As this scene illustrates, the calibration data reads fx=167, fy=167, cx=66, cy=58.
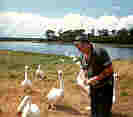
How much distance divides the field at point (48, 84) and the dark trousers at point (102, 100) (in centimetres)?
14

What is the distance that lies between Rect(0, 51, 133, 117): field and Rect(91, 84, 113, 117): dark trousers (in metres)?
0.14

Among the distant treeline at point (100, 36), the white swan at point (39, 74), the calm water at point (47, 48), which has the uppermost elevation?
the distant treeline at point (100, 36)

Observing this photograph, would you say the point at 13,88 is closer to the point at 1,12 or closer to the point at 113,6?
the point at 1,12

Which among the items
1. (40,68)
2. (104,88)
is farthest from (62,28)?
(104,88)

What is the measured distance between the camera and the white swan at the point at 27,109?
50.5 inches

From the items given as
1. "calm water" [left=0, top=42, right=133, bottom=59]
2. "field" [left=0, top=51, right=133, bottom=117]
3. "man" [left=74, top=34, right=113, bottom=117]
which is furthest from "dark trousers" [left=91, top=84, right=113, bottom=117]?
"calm water" [left=0, top=42, right=133, bottom=59]

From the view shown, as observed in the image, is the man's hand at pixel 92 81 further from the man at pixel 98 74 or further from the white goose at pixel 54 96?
the white goose at pixel 54 96

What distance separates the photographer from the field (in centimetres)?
139

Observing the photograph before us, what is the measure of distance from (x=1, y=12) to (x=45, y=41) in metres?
0.48

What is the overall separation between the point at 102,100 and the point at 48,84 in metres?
0.52

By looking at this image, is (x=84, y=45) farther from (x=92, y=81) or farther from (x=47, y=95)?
(x=47, y=95)

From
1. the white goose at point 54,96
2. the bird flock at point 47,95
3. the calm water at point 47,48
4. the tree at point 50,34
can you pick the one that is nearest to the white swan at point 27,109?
the bird flock at point 47,95

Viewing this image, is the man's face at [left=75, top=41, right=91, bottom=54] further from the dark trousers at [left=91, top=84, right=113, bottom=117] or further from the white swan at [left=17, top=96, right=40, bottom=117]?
the white swan at [left=17, top=96, right=40, bottom=117]

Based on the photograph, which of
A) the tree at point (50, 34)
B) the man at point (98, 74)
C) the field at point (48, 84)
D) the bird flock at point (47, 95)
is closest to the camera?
the man at point (98, 74)
